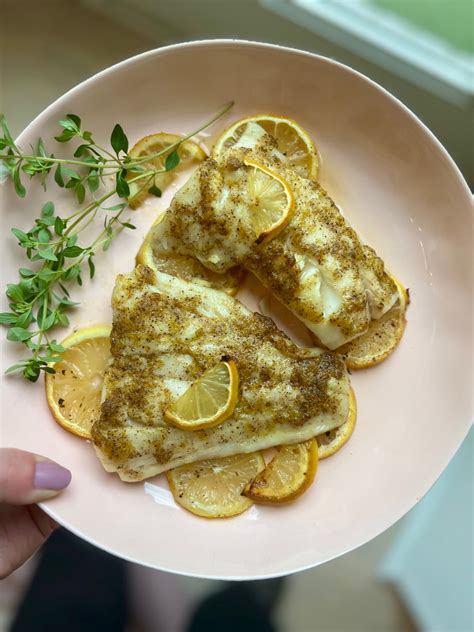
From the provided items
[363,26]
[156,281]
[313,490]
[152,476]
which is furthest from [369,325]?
[363,26]

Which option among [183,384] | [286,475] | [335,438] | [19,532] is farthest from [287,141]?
[19,532]

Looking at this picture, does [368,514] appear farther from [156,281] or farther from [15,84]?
[15,84]

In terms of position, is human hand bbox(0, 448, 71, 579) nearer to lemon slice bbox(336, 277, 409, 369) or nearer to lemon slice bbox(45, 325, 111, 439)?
lemon slice bbox(45, 325, 111, 439)

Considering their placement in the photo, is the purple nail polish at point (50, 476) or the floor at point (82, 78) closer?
the purple nail polish at point (50, 476)

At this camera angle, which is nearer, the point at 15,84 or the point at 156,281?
the point at 156,281

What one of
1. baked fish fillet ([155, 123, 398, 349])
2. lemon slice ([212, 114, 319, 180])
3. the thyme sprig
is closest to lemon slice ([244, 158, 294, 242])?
baked fish fillet ([155, 123, 398, 349])

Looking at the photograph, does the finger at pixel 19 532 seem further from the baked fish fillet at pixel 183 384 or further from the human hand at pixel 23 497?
the baked fish fillet at pixel 183 384

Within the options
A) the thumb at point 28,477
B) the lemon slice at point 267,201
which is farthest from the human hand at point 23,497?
the lemon slice at point 267,201
